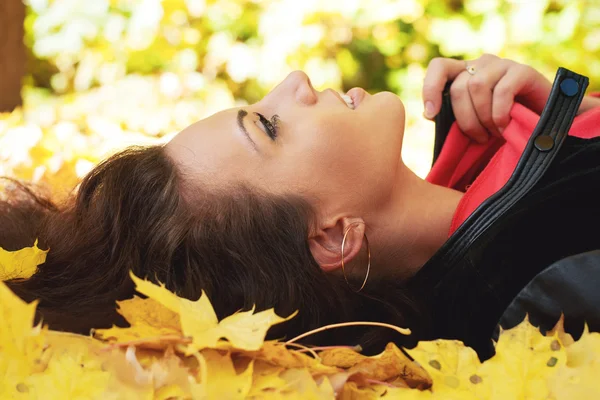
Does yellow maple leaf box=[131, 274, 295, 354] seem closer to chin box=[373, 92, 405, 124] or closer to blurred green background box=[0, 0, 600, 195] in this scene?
chin box=[373, 92, 405, 124]

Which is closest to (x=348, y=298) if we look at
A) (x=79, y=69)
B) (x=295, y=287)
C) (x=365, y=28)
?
(x=295, y=287)

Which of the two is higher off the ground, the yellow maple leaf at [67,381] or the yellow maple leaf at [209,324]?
the yellow maple leaf at [209,324]

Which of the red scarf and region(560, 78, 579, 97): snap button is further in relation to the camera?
the red scarf

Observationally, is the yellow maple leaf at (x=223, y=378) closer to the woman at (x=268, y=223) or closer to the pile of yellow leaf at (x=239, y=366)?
the pile of yellow leaf at (x=239, y=366)

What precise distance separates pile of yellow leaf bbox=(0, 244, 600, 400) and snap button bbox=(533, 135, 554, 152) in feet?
1.53

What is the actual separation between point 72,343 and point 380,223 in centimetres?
72

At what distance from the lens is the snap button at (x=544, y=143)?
1.42 meters

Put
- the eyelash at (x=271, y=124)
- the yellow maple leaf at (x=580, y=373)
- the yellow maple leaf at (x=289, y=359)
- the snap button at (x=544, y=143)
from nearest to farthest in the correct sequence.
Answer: the yellow maple leaf at (x=580, y=373) → the yellow maple leaf at (x=289, y=359) → the snap button at (x=544, y=143) → the eyelash at (x=271, y=124)

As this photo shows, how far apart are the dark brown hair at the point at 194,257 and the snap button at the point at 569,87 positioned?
1.77 feet

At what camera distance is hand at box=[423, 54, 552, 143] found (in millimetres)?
1811

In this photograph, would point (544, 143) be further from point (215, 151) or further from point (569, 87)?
point (215, 151)

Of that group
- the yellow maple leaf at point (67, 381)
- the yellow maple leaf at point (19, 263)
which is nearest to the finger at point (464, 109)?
the yellow maple leaf at point (19, 263)

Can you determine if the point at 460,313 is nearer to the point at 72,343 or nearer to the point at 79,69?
the point at 72,343

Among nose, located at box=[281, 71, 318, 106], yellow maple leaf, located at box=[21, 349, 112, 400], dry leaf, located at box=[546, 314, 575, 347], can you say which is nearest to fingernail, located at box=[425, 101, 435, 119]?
nose, located at box=[281, 71, 318, 106]
